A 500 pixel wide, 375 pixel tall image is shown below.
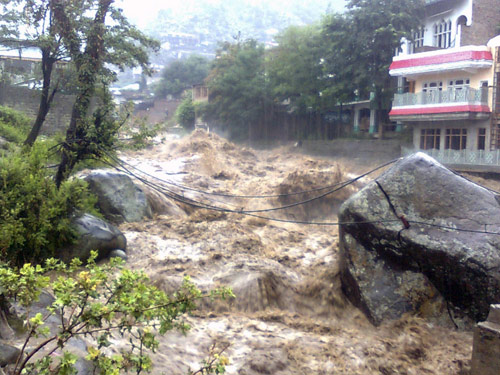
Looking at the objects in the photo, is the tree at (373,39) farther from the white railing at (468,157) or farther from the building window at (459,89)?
the white railing at (468,157)

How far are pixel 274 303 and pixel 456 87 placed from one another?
16.1 m

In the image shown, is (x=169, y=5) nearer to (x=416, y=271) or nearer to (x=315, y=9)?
(x=315, y=9)

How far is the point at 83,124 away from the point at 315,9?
153 meters

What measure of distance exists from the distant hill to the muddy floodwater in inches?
3894

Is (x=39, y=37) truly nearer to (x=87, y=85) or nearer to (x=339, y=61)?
(x=87, y=85)

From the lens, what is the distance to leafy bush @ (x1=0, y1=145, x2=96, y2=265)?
9.18 m

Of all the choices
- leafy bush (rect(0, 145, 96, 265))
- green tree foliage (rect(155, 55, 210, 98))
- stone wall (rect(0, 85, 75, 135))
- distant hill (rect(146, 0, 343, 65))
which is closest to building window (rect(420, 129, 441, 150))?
stone wall (rect(0, 85, 75, 135))

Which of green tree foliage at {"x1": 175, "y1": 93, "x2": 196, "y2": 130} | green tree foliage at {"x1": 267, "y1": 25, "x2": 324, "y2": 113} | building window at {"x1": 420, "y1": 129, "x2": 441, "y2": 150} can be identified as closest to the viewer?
building window at {"x1": 420, "y1": 129, "x2": 441, "y2": 150}

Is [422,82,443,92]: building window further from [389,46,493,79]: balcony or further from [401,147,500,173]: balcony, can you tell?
[401,147,500,173]: balcony

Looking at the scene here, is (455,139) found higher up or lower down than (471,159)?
higher up

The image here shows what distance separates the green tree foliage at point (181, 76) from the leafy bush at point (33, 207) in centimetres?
4668

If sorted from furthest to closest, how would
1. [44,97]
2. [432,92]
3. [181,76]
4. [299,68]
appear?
1. [181,76]
2. [299,68]
3. [432,92]
4. [44,97]

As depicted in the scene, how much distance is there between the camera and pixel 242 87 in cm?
3594

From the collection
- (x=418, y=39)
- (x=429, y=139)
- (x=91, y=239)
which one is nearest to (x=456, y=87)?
(x=429, y=139)
